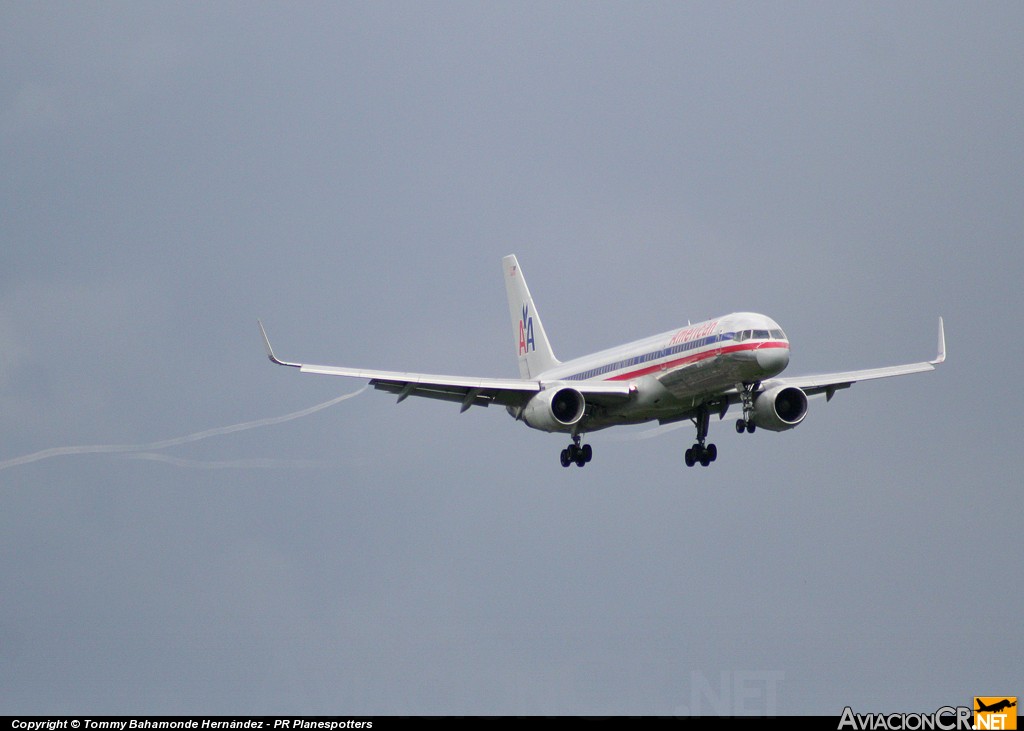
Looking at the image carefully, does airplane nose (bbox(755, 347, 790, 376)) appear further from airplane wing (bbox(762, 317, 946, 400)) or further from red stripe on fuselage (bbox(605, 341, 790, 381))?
airplane wing (bbox(762, 317, 946, 400))

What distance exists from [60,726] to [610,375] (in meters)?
25.2

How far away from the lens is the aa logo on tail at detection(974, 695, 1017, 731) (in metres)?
47.8

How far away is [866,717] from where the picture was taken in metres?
46.3

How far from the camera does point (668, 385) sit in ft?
201

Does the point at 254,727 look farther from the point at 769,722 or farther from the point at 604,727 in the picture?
the point at 769,722

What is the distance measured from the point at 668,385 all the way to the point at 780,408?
418cm

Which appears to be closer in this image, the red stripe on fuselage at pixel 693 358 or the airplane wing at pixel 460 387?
the red stripe on fuselage at pixel 693 358

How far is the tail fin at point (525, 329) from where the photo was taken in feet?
247

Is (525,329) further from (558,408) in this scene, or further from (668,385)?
(668,385)

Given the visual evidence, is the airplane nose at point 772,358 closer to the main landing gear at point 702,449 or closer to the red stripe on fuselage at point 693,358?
the red stripe on fuselage at point 693,358

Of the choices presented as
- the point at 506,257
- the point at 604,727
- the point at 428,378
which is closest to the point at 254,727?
the point at 604,727

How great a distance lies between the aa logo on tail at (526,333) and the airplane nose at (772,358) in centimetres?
1910

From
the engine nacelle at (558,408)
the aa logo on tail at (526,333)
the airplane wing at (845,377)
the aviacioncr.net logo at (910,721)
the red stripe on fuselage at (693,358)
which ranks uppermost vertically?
the aa logo on tail at (526,333)

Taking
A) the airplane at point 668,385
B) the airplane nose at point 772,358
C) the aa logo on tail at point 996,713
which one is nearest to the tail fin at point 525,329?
the airplane at point 668,385
